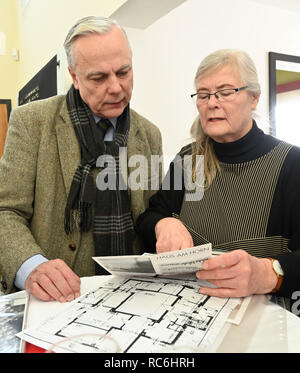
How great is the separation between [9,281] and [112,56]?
2.91 feet

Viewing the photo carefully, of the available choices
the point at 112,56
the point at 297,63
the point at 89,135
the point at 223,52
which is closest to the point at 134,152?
the point at 89,135

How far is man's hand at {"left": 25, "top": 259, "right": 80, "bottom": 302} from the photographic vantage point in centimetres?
91

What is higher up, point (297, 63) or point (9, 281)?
point (297, 63)

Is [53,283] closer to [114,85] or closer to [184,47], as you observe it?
A: [114,85]

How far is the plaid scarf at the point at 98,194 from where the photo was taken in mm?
1321

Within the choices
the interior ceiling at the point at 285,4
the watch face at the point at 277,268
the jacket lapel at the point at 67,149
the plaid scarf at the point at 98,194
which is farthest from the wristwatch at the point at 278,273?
the interior ceiling at the point at 285,4

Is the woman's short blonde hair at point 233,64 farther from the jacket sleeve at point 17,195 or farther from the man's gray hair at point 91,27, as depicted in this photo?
the jacket sleeve at point 17,195

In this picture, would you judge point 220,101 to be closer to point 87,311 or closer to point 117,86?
point 117,86

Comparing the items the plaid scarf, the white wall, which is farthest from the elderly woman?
the white wall

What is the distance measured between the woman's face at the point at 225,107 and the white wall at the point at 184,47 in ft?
4.44

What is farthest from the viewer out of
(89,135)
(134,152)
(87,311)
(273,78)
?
(273,78)

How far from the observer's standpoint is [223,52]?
48.8 inches
